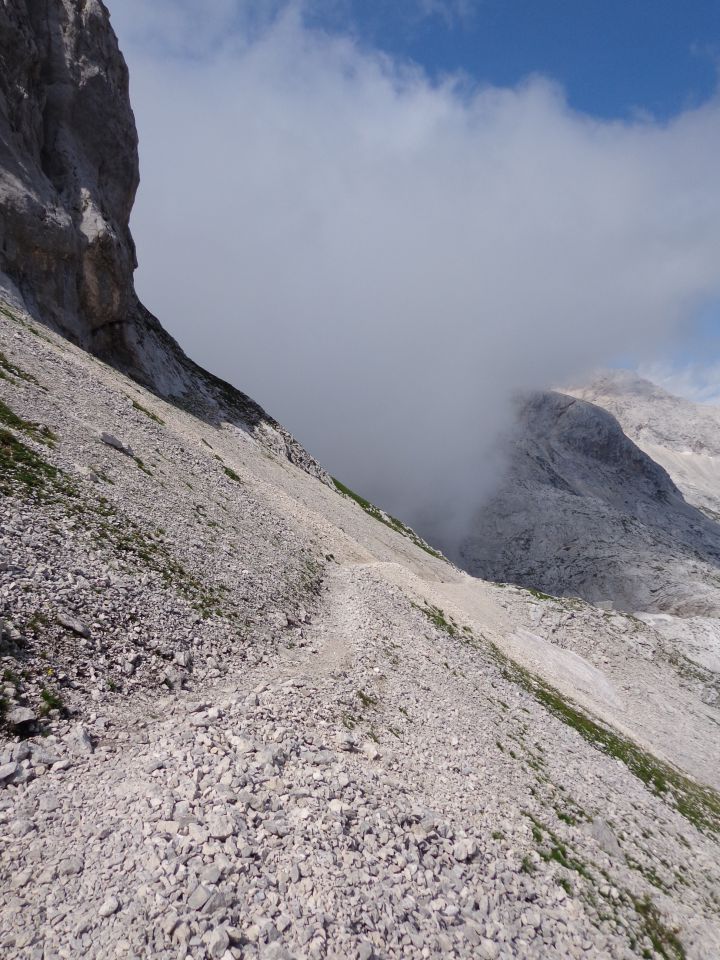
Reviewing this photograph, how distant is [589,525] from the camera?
99.8m

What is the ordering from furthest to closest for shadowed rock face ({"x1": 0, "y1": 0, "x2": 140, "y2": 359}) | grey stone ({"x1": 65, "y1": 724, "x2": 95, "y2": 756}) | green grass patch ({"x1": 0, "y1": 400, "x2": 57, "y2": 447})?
shadowed rock face ({"x1": 0, "y1": 0, "x2": 140, "y2": 359}), green grass patch ({"x1": 0, "y1": 400, "x2": 57, "y2": 447}), grey stone ({"x1": 65, "y1": 724, "x2": 95, "y2": 756})

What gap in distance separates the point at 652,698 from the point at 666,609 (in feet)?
140

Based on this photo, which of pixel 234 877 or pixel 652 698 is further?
pixel 652 698

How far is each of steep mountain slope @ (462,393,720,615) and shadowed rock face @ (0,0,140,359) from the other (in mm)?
81785

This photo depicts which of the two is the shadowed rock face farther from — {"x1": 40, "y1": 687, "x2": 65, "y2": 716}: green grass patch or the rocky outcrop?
{"x1": 40, "y1": 687, "x2": 65, "y2": 716}: green grass patch

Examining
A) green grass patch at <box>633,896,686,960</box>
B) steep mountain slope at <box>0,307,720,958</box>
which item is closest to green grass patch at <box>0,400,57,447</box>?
steep mountain slope at <box>0,307,720,958</box>

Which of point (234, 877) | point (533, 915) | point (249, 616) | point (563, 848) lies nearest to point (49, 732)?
point (234, 877)

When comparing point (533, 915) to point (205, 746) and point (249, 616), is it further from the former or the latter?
point (249, 616)

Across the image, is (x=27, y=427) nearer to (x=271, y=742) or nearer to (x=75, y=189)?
(x=271, y=742)

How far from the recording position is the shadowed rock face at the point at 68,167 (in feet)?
141

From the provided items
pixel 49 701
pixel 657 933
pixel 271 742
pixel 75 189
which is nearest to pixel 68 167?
pixel 75 189

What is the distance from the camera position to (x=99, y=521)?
66.7ft

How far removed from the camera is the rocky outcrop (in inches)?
1687

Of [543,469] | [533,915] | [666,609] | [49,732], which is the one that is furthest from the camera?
[543,469]
